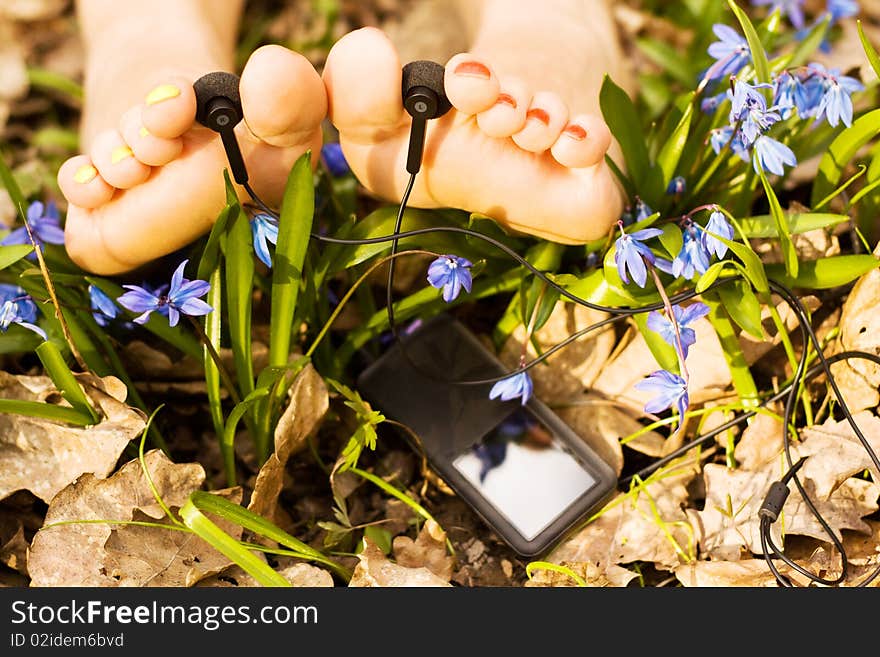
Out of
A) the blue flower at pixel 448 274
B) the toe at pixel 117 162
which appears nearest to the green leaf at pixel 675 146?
the blue flower at pixel 448 274

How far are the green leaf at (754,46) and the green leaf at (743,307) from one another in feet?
0.90

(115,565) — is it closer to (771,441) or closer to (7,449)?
(7,449)

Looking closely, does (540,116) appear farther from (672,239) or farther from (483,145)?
(672,239)

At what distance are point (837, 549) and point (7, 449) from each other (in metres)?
1.08

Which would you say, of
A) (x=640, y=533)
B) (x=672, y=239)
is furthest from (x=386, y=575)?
(x=672, y=239)

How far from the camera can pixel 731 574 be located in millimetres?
1075

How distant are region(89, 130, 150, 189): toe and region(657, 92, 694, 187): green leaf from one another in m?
0.70

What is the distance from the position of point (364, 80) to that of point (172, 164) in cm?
27

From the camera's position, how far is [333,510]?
1193 mm

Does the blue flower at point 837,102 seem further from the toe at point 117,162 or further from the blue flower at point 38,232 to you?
the blue flower at point 38,232

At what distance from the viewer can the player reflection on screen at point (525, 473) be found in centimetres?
116

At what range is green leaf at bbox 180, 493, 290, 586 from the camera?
95 cm

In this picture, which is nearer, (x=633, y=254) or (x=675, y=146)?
(x=633, y=254)

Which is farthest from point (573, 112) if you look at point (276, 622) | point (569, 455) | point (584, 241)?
point (276, 622)
